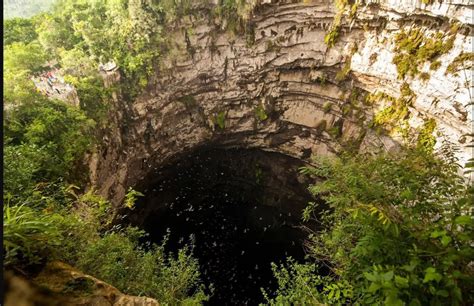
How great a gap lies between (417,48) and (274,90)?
27.9 feet

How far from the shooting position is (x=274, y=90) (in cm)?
1894

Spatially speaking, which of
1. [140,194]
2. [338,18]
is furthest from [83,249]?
[338,18]

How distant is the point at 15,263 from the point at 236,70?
16435mm

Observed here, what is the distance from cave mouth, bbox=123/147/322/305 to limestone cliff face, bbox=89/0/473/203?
1280mm

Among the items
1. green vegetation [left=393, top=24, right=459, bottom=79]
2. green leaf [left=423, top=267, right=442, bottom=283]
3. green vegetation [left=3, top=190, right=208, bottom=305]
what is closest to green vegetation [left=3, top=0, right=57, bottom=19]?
green vegetation [left=3, top=190, right=208, bottom=305]

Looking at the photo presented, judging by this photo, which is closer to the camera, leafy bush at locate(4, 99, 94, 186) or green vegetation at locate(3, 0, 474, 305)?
green vegetation at locate(3, 0, 474, 305)

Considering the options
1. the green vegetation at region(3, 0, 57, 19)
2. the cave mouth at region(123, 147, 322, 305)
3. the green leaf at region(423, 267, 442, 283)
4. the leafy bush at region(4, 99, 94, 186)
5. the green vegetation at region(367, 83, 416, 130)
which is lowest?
the cave mouth at region(123, 147, 322, 305)

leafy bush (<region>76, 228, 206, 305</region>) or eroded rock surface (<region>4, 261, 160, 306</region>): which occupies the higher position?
eroded rock surface (<region>4, 261, 160, 306</region>)

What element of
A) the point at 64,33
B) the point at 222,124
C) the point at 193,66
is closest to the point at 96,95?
the point at 64,33

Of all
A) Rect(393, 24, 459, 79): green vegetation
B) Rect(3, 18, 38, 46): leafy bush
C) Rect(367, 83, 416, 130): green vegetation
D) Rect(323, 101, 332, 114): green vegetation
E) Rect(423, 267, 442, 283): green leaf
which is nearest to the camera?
Rect(423, 267, 442, 283): green leaf

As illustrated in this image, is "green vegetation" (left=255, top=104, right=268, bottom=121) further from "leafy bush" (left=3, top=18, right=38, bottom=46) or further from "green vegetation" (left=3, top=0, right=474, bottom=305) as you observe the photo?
"leafy bush" (left=3, top=18, right=38, bottom=46)

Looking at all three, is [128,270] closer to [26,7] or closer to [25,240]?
[25,240]

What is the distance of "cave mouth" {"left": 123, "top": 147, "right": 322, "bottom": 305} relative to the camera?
15.0m

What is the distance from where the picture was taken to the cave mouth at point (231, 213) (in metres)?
15.0
